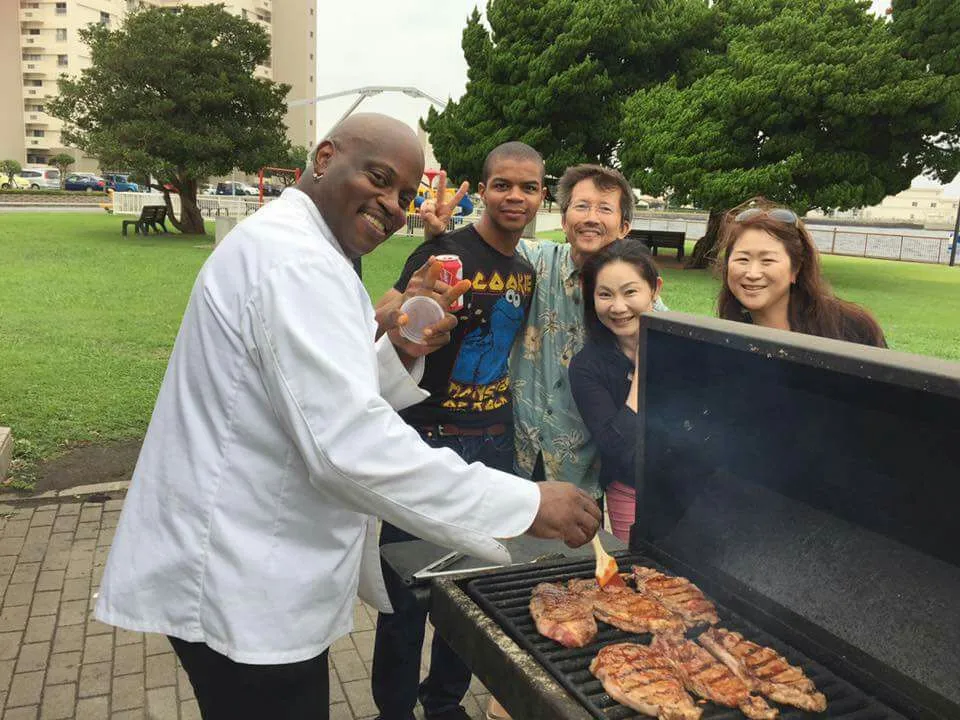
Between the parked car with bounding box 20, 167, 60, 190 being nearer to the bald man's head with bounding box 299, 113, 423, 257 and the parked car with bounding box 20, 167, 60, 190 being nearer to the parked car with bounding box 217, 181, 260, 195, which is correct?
the parked car with bounding box 217, 181, 260, 195

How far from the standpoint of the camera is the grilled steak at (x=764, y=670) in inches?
66.2

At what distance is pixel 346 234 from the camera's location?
1.83m

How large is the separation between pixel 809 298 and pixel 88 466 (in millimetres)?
5169

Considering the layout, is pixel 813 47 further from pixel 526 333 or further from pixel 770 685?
pixel 770 685

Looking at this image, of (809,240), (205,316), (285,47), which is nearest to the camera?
(205,316)

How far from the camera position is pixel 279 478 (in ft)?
5.27

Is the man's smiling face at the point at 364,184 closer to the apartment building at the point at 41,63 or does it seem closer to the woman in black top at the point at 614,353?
the woman in black top at the point at 614,353

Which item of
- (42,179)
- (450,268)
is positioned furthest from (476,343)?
(42,179)

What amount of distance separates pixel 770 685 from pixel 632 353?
140 cm

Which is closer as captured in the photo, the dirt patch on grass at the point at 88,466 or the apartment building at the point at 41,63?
the dirt patch on grass at the point at 88,466

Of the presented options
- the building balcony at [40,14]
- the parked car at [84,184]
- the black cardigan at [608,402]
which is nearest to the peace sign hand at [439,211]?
the black cardigan at [608,402]

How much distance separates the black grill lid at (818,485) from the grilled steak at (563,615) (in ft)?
1.36

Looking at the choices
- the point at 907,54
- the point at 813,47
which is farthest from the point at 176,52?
the point at 907,54

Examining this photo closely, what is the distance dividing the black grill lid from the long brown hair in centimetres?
84
